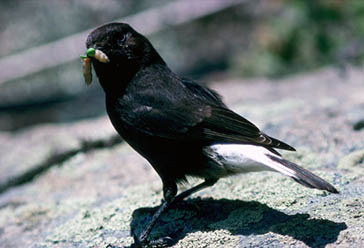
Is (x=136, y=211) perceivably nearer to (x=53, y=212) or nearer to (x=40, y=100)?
(x=53, y=212)

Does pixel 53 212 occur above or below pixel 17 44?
below

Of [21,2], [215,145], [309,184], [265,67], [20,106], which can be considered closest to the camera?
[309,184]

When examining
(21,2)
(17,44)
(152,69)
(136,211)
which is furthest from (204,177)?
(21,2)

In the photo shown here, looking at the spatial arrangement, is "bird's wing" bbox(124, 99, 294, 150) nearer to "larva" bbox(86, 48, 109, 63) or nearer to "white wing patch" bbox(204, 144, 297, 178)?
"white wing patch" bbox(204, 144, 297, 178)

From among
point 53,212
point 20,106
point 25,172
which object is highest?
point 20,106

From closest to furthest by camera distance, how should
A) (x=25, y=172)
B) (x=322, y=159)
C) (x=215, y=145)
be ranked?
(x=215, y=145)
(x=322, y=159)
(x=25, y=172)

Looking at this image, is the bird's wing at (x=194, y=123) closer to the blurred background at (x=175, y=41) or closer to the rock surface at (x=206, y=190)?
the rock surface at (x=206, y=190)
